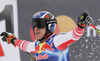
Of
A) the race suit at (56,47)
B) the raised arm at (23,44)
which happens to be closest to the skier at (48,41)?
the race suit at (56,47)

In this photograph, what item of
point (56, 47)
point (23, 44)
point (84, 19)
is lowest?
point (23, 44)

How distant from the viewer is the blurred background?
392 centimetres

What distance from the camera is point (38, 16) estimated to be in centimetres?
240

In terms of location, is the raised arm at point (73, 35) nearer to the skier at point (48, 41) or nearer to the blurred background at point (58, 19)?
the skier at point (48, 41)

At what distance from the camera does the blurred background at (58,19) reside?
12.9ft

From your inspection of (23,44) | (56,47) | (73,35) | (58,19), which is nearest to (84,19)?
(73,35)

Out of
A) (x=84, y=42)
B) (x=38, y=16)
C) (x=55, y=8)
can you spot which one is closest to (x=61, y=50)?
(x=38, y=16)

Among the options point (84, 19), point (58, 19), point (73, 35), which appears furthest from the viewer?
point (58, 19)

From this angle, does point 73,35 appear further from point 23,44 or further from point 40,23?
point 23,44

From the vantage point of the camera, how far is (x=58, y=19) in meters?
4.14

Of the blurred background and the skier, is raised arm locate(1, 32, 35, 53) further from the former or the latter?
the blurred background

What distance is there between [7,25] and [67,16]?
50.7 inches

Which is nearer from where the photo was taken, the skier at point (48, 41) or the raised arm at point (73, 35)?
the raised arm at point (73, 35)

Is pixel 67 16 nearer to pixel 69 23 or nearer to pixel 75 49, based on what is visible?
pixel 69 23
